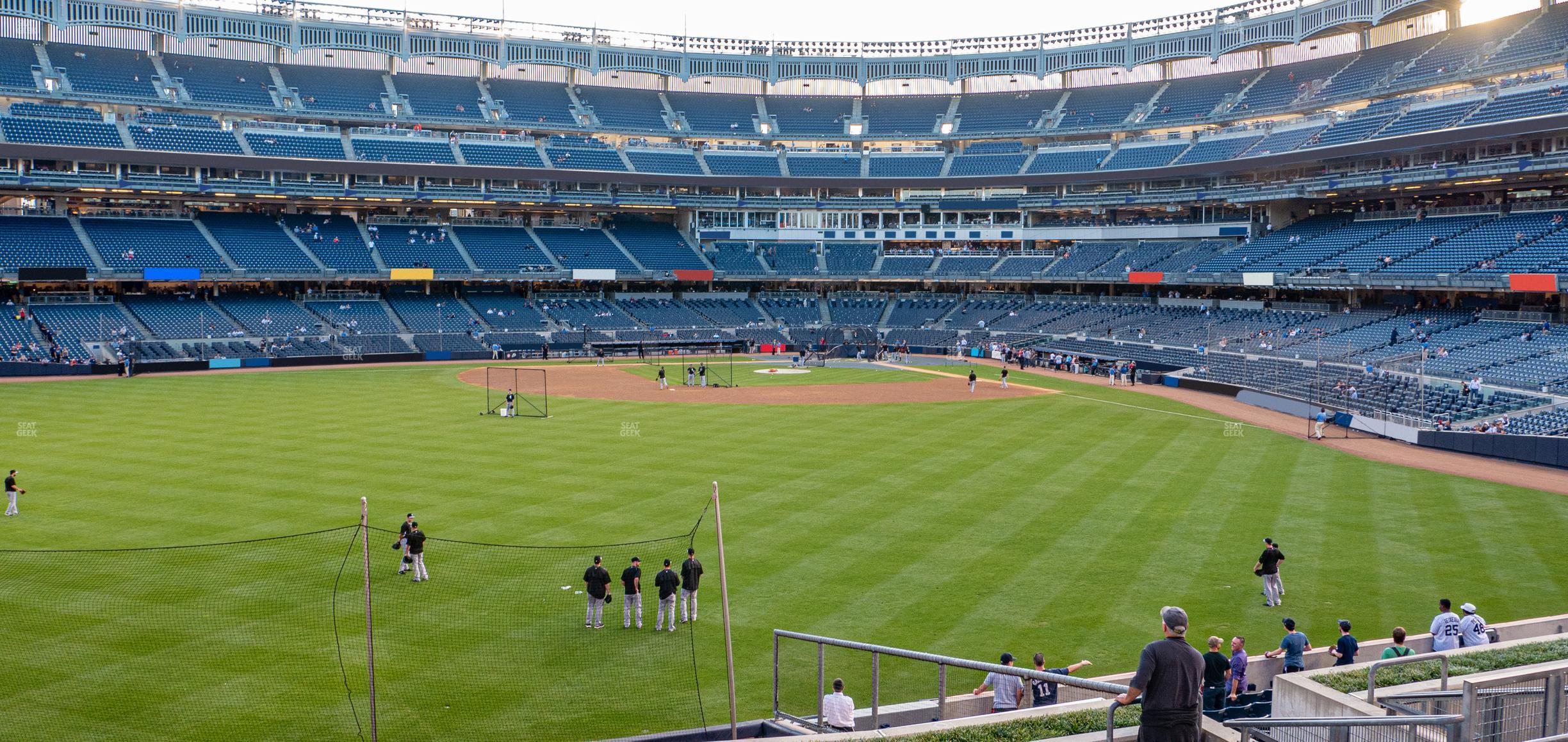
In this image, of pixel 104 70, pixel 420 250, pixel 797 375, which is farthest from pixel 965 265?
pixel 104 70

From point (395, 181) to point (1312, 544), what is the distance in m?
77.6

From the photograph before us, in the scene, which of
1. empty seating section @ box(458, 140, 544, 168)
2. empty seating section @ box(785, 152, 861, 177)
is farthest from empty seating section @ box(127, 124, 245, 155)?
empty seating section @ box(785, 152, 861, 177)

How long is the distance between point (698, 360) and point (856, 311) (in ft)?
73.4

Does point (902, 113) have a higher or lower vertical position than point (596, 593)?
higher

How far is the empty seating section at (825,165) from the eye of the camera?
312 feet

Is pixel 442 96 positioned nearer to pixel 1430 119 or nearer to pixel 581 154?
pixel 581 154

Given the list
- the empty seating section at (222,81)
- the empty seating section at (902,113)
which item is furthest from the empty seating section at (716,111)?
the empty seating section at (222,81)

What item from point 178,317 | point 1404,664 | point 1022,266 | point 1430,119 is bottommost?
point 1404,664

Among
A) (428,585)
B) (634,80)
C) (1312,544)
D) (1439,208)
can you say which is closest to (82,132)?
(634,80)

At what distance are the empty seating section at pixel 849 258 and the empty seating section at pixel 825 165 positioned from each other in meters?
6.73

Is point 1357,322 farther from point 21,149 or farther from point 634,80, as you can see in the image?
point 21,149

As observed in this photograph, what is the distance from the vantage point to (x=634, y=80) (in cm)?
9869

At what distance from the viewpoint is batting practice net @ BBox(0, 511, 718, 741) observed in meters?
13.4

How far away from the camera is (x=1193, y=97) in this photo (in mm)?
85250
